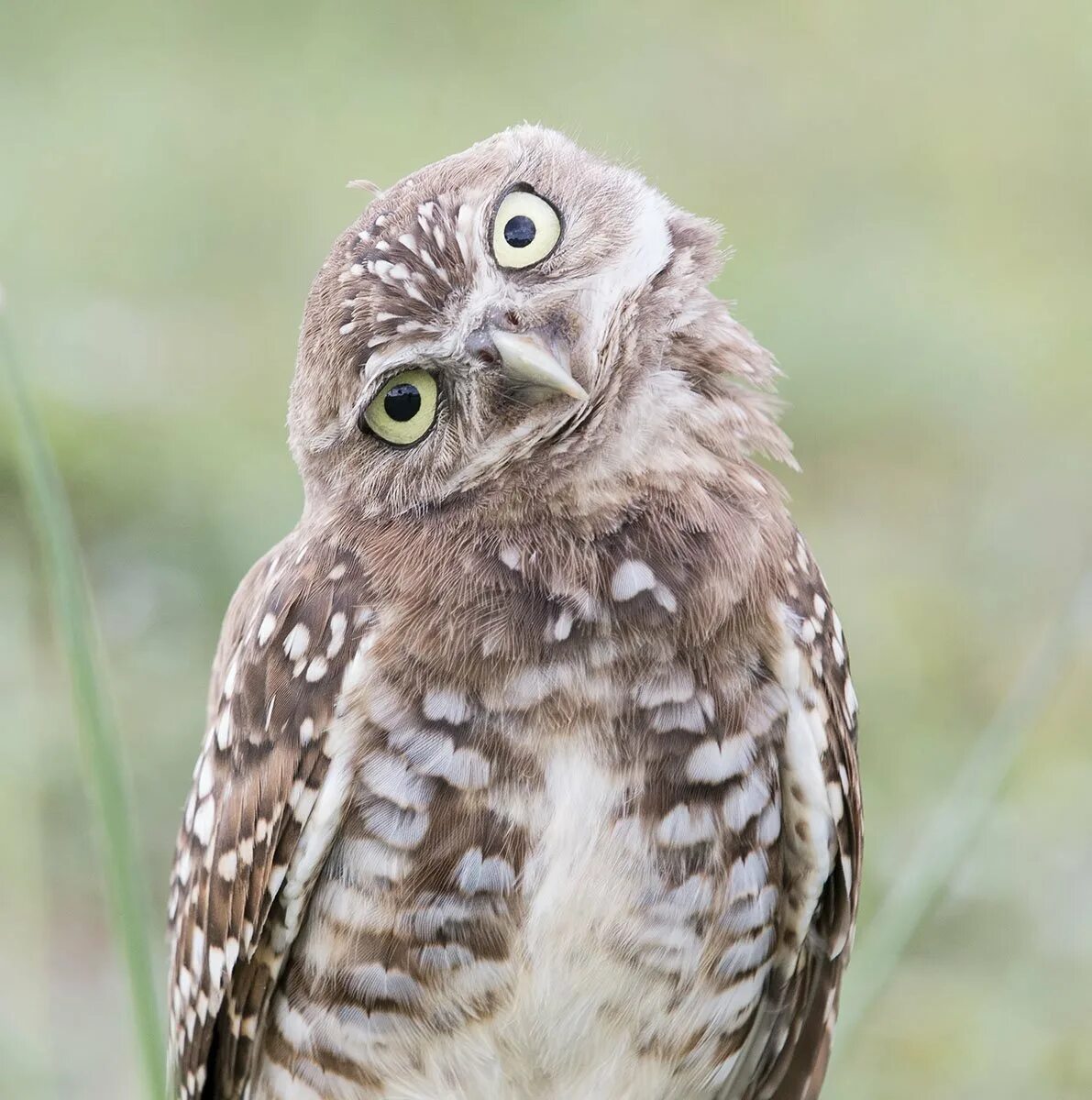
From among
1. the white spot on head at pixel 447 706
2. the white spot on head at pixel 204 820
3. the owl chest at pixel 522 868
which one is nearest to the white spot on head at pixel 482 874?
the owl chest at pixel 522 868

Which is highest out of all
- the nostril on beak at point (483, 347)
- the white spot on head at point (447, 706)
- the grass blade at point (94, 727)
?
the nostril on beak at point (483, 347)

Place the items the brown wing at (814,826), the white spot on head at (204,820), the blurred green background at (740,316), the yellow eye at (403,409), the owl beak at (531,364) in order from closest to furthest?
the owl beak at (531,364) → the yellow eye at (403,409) → the brown wing at (814,826) → the white spot on head at (204,820) → the blurred green background at (740,316)

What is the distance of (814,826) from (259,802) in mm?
735

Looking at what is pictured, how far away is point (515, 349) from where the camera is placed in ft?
5.81

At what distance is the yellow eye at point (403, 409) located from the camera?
187 cm

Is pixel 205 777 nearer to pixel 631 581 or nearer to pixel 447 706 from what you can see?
pixel 447 706

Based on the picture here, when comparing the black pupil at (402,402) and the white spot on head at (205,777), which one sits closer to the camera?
the black pupil at (402,402)

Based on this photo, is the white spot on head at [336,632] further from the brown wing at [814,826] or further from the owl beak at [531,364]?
the brown wing at [814,826]

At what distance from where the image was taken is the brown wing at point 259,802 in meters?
1.95

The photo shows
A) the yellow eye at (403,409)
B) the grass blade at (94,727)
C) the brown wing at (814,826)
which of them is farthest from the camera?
the brown wing at (814,826)

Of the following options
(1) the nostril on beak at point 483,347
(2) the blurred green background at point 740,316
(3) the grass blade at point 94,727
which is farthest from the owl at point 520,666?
(2) the blurred green background at point 740,316

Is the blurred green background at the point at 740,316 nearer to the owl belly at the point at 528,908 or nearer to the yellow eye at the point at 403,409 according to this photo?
the owl belly at the point at 528,908

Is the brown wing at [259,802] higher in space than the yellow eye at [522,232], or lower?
lower

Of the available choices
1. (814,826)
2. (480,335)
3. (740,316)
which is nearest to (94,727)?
(480,335)
